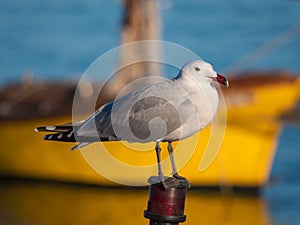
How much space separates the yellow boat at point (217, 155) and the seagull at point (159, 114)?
907 cm

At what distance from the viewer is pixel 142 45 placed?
15.3m

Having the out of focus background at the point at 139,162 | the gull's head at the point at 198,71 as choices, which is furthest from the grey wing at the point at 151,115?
the out of focus background at the point at 139,162

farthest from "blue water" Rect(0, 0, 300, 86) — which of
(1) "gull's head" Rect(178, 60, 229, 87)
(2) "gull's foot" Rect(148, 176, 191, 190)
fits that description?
(2) "gull's foot" Rect(148, 176, 191, 190)

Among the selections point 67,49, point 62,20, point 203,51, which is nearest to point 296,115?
point 203,51

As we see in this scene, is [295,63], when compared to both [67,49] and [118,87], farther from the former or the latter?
[118,87]

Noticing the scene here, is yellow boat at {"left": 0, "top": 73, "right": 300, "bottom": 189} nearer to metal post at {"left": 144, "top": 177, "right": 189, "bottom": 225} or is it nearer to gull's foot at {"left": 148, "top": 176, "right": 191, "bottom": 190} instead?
gull's foot at {"left": 148, "top": 176, "right": 191, "bottom": 190}

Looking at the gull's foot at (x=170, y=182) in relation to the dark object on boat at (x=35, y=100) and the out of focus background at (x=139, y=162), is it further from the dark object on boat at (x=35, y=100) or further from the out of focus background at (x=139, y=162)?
the dark object on boat at (x=35, y=100)

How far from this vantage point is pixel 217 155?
15.2 meters

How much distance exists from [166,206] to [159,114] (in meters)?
0.70

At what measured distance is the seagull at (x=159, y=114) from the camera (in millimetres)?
5047

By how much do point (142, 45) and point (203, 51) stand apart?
42.7 ft

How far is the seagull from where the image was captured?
16.6ft

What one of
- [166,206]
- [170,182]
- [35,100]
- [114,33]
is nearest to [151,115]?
[170,182]

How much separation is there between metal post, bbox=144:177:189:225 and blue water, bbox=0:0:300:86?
13.0 metres
